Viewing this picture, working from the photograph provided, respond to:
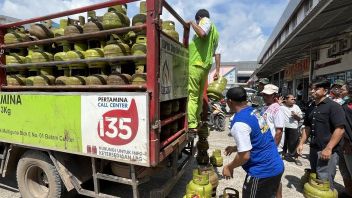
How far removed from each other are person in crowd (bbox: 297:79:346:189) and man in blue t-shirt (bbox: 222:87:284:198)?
122cm

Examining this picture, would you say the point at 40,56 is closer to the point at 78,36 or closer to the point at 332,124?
the point at 78,36

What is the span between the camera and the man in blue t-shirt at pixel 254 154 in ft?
8.86

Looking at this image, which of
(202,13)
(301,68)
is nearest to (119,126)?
(202,13)

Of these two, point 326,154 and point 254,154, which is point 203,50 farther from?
point 326,154

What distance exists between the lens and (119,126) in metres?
3.00

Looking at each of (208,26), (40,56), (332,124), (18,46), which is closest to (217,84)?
(208,26)

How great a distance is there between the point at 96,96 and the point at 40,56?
1.26m

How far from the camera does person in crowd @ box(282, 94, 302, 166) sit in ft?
22.5

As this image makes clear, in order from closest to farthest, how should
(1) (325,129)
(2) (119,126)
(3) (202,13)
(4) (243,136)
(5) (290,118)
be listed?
(4) (243,136), (2) (119,126), (1) (325,129), (3) (202,13), (5) (290,118)

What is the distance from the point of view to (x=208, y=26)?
4.30m

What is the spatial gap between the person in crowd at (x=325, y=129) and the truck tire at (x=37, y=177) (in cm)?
369

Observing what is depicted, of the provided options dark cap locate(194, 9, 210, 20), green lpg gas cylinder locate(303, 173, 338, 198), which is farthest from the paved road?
dark cap locate(194, 9, 210, 20)

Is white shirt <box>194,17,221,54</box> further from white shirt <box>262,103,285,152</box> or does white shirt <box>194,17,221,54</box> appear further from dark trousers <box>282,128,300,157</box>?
dark trousers <box>282,128,300,157</box>

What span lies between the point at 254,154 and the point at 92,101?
193 centimetres
